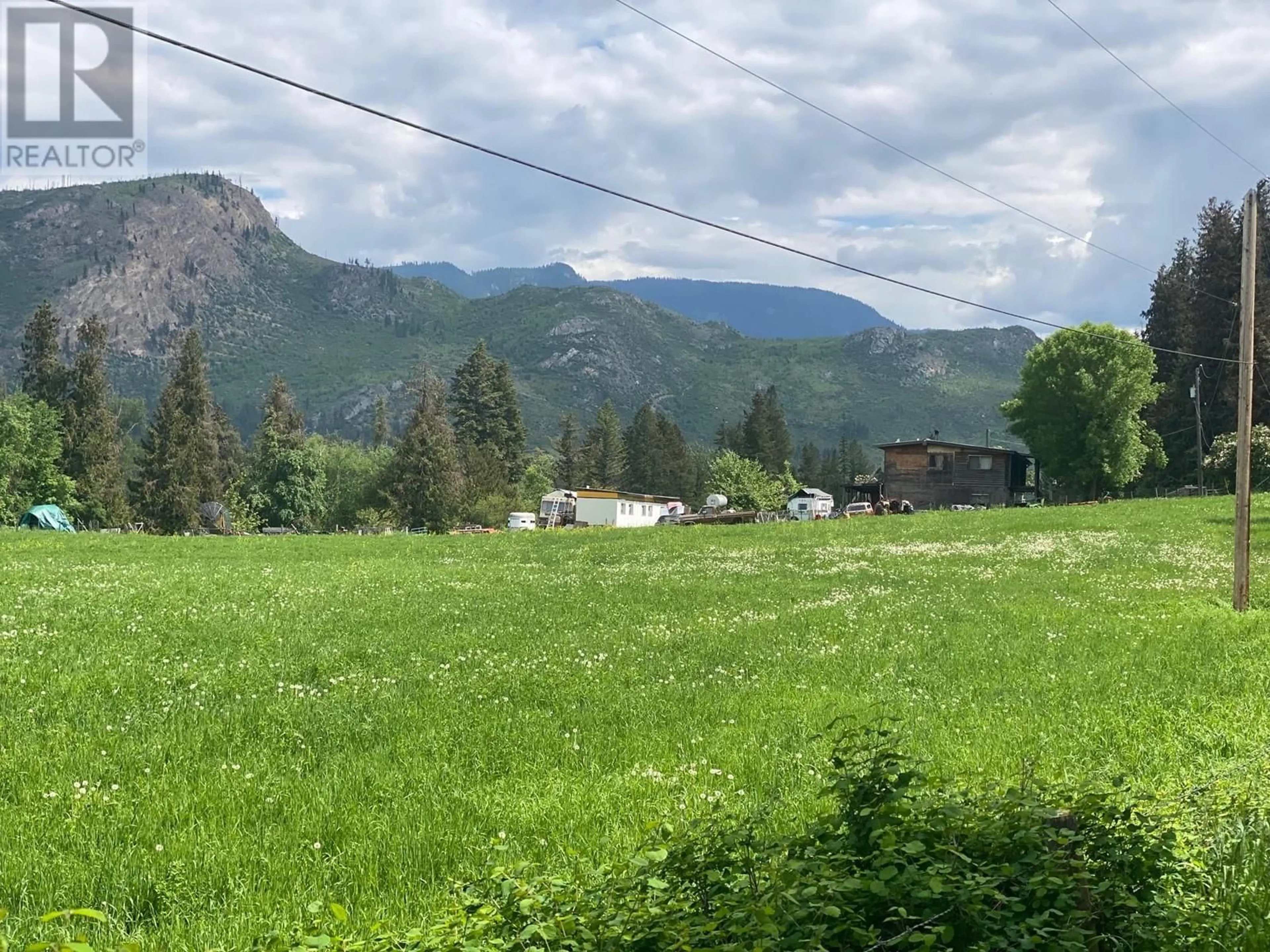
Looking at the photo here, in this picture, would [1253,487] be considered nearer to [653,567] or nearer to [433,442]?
[653,567]

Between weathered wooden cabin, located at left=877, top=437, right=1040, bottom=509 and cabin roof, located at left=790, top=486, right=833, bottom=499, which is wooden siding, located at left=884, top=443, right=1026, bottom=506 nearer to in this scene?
weathered wooden cabin, located at left=877, top=437, right=1040, bottom=509

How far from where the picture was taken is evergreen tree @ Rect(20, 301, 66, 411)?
3398 inches

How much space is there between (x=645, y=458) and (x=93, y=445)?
79.1m

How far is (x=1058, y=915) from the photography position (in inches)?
184

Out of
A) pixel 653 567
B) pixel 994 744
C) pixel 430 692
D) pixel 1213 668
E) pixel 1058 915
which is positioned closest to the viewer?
pixel 1058 915

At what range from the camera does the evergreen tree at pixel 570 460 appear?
14500 cm

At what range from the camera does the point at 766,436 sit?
139m

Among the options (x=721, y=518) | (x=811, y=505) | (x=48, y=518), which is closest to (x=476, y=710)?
(x=721, y=518)

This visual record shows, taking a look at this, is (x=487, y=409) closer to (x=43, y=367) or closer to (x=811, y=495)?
(x=811, y=495)

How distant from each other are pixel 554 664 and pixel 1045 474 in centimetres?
8534

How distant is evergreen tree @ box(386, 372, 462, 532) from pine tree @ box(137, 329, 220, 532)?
19.3 metres

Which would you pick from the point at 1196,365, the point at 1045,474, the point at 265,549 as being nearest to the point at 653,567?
the point at 265,549

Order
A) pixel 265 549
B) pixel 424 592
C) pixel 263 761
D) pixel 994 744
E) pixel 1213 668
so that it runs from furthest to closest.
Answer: pixel 265 549, pixel 424 592, pixel 1213 668, pixel 994 744, pixel 263 761

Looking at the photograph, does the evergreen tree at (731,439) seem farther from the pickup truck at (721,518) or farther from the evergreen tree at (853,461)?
the pickup truck at (721,518)
